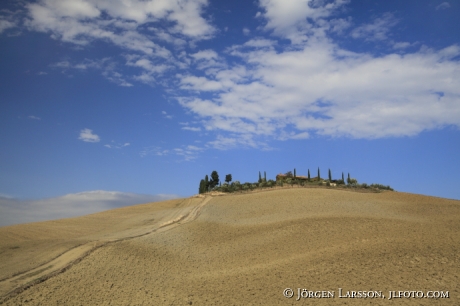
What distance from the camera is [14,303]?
13391mm

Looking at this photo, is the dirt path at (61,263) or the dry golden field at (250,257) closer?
the dry golden field at (250,257)

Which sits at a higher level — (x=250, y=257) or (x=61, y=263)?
(x=61, y=263)

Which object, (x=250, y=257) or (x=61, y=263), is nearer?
A: (x=61, y=263)

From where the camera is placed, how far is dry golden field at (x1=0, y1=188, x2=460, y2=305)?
538 inches

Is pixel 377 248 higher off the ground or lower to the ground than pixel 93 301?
A: higher

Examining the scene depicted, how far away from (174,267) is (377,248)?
423 inches

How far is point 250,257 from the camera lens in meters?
19.6

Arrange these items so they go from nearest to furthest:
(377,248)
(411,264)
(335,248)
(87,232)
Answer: (411,264) < (377,248) < (335,248) < (87,232)

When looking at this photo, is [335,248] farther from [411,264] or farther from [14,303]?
[14,303]

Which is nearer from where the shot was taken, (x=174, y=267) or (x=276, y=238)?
(x=174, y=267)

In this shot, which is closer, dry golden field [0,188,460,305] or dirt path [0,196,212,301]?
dry golden field [0,188,460,305]

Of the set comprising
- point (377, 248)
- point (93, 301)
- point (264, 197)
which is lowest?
point (93, 301)

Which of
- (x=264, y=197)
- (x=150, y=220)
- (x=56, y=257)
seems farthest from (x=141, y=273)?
(x=264, y=197)

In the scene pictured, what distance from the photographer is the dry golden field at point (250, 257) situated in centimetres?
1366
